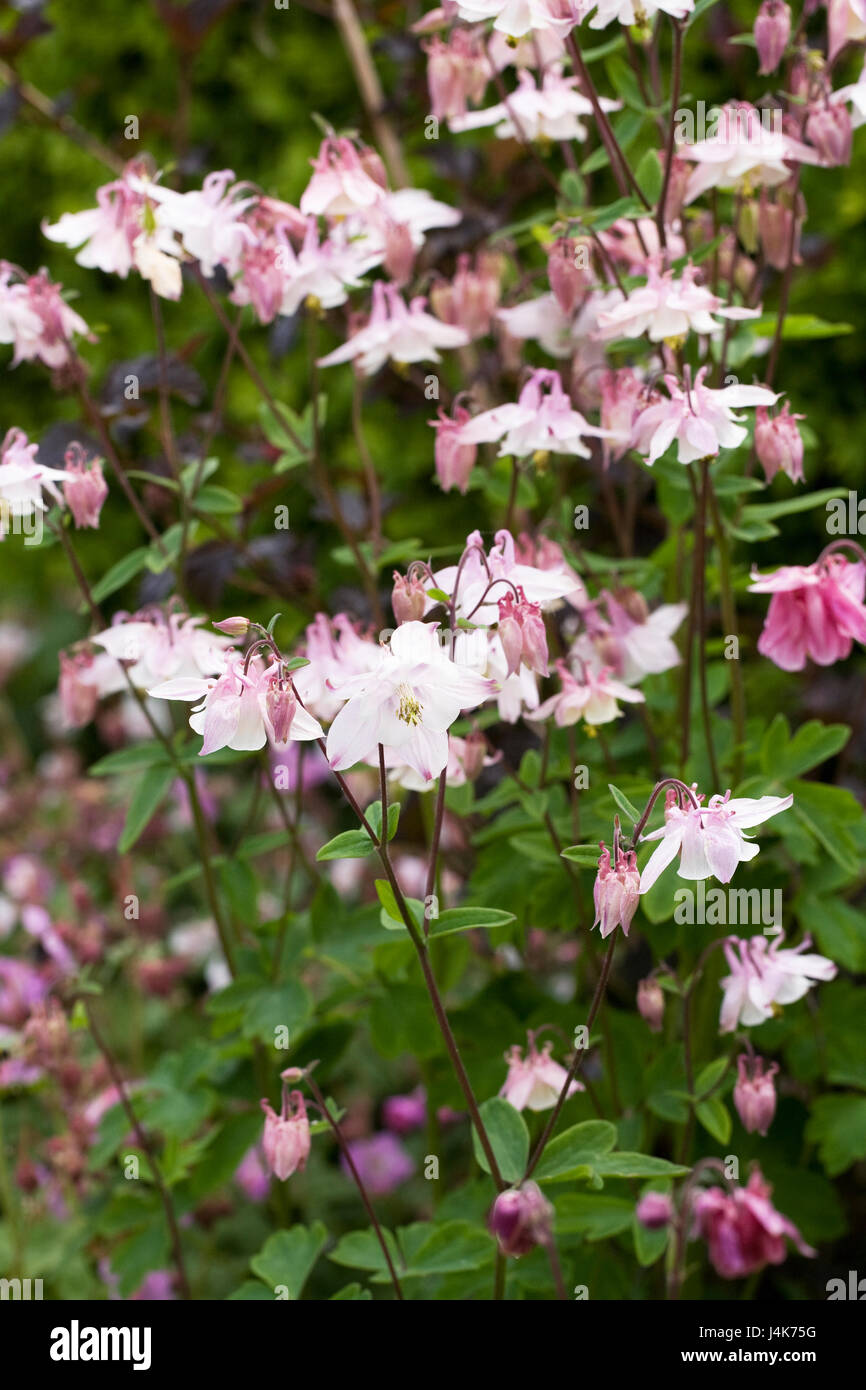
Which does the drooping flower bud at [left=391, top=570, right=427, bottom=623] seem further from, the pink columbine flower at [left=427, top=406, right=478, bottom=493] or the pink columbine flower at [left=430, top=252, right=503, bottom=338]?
the pink columbine flower at [left=430, top=252, right=503, bottom=338]

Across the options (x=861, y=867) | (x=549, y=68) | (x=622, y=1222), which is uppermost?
(x=549, y=68)

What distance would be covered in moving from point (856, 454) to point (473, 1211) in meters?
1.94

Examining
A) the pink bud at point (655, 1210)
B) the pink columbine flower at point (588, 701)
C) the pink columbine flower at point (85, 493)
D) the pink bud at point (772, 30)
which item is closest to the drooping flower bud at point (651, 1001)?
the pink bud at point (655, 1210)

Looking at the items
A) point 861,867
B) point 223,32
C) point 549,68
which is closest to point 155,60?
point 223,32

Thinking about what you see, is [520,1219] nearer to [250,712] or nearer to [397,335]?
[250,712]

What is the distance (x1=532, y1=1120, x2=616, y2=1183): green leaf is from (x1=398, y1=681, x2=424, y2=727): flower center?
0.45m

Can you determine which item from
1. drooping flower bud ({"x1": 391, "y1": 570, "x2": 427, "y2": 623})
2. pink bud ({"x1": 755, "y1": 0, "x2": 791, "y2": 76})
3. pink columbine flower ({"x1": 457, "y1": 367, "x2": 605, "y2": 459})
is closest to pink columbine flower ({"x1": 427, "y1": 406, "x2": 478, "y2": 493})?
pink columbine flower ({"x1": 457, "y1": 367, "x2": 605, "y2": 459})

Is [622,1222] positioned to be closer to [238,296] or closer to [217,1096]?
[217,1096]

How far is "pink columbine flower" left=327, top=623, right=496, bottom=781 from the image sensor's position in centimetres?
107

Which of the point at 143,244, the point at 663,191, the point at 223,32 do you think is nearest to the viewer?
the point at 663,191

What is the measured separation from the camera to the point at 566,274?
1493 millimetres

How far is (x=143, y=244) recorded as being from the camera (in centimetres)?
154

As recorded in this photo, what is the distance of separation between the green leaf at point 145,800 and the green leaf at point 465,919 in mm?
499

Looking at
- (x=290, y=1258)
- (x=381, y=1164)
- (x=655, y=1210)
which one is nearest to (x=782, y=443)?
(x=655, y=1210)
